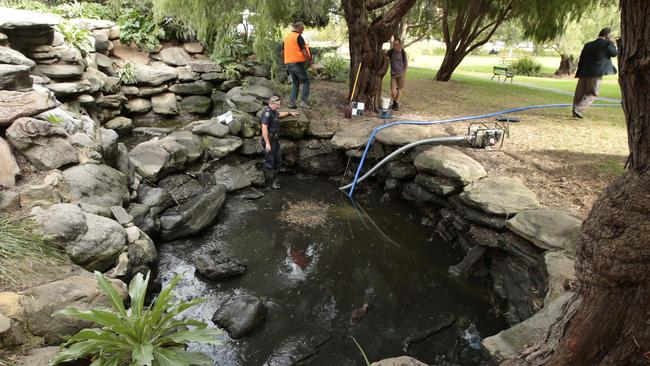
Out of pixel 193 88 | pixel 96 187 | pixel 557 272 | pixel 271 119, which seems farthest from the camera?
pixel 193 88

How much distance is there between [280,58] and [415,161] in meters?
5.27

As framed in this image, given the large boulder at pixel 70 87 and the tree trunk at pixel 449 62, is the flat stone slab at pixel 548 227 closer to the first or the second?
the large boulder at pixel 70 87

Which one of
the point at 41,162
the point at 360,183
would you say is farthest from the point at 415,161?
the point at 41,162

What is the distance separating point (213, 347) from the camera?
365 centimetres

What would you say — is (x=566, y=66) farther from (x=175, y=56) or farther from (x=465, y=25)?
(x=175, y=56)

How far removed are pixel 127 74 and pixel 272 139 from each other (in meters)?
3.66

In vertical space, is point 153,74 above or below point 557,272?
above

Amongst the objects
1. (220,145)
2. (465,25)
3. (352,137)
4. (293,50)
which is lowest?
(220,145)

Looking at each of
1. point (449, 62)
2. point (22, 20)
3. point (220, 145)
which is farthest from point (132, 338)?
point (449, 62)

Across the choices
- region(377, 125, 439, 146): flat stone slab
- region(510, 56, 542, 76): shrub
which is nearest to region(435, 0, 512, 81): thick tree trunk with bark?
region(377, 125, 439, 146): flat stone slab

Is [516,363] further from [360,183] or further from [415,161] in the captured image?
[360,183]

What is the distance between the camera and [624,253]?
5.58 ft

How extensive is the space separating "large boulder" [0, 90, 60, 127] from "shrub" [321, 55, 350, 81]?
761cm

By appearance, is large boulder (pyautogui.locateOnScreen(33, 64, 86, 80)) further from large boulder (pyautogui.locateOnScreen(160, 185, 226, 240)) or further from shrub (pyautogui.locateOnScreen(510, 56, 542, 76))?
shrub (pyautogui.locateOnScreen(510, 56, 542, 76))
